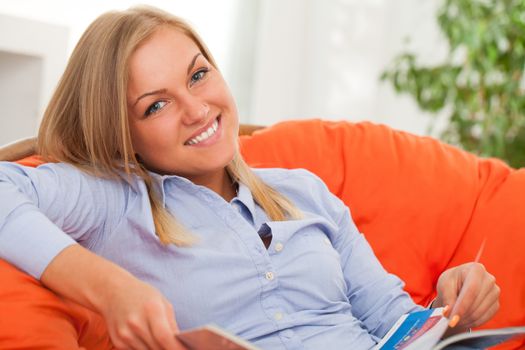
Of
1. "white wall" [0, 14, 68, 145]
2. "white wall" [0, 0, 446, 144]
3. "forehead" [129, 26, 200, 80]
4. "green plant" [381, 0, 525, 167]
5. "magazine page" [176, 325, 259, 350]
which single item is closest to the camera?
"magazine page" [176, 325, 259, 350]

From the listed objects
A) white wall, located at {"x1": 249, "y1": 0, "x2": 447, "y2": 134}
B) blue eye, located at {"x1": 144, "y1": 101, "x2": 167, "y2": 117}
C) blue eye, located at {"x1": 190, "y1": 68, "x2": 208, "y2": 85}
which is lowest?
white wall, located at {"x1": 249, "y1": 0, "x2": 447, "y2": 134}

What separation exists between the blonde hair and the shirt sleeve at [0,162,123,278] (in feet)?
0.15

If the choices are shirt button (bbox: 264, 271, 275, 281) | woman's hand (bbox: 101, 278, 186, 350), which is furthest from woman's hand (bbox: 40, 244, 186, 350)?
shirt button (bbox: 264, 271, 275, 281)

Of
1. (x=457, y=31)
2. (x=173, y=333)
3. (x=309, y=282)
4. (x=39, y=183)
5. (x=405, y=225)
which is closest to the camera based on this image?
(x=173, y=333)

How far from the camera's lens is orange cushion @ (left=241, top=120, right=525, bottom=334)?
5.11 ft

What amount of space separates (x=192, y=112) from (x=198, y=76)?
9 centimetres

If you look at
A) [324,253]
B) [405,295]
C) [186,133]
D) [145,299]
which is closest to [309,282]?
[324,253]

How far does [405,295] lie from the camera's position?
1.28m

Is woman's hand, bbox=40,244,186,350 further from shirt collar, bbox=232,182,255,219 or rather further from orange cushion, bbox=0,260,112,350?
shirt collar, bbox=232,182,255,219

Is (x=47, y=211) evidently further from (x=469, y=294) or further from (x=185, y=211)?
(x=469, y=294)

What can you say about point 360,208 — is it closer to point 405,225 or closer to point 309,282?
point 405,225

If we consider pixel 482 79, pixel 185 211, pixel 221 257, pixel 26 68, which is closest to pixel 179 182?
pixel 185 211

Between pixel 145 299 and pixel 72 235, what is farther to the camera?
pixel 72 235

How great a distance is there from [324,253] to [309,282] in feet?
0.21
